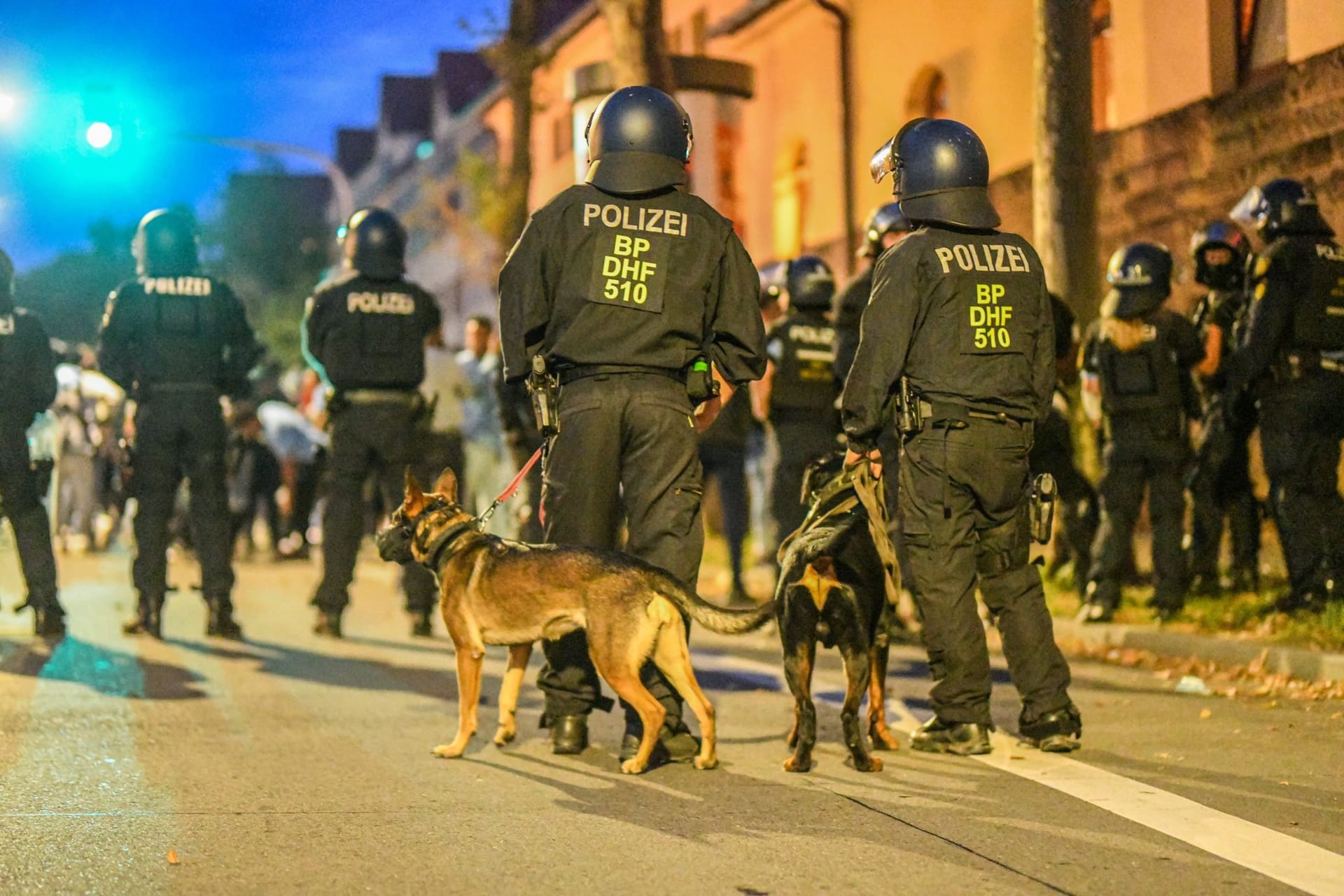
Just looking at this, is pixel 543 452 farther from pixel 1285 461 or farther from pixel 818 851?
pixel 1285 461

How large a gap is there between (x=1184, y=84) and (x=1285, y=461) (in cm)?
522

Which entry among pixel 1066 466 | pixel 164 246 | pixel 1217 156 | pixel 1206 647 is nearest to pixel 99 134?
pixel 164 246

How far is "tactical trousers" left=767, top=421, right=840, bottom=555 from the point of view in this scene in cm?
1045

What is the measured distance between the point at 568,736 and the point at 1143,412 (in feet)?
15.9

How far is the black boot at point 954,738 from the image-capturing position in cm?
614

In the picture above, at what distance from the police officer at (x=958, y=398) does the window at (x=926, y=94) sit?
14.1 meters

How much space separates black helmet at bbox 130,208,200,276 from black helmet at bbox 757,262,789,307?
3.35 meters

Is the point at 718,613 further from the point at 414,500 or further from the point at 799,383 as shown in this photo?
the point at 799,383

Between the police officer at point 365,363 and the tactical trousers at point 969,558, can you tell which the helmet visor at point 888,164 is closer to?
the tactical trousers at point 969,558

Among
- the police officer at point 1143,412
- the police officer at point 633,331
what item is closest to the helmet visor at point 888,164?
the police officer at point 633,331

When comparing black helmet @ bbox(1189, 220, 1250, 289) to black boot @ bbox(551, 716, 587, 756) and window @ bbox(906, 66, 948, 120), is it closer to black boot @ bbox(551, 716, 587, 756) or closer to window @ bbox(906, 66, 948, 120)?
black boot @ bbox(551, 716, 587, 756)

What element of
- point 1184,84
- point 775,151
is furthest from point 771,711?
point 775,151

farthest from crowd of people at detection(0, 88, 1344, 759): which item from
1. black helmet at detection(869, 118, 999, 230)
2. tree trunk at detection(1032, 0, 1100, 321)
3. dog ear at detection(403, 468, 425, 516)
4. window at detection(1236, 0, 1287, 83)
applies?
window at detection(1236, 0, 1287, 83)

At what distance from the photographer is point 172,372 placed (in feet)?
32.4
